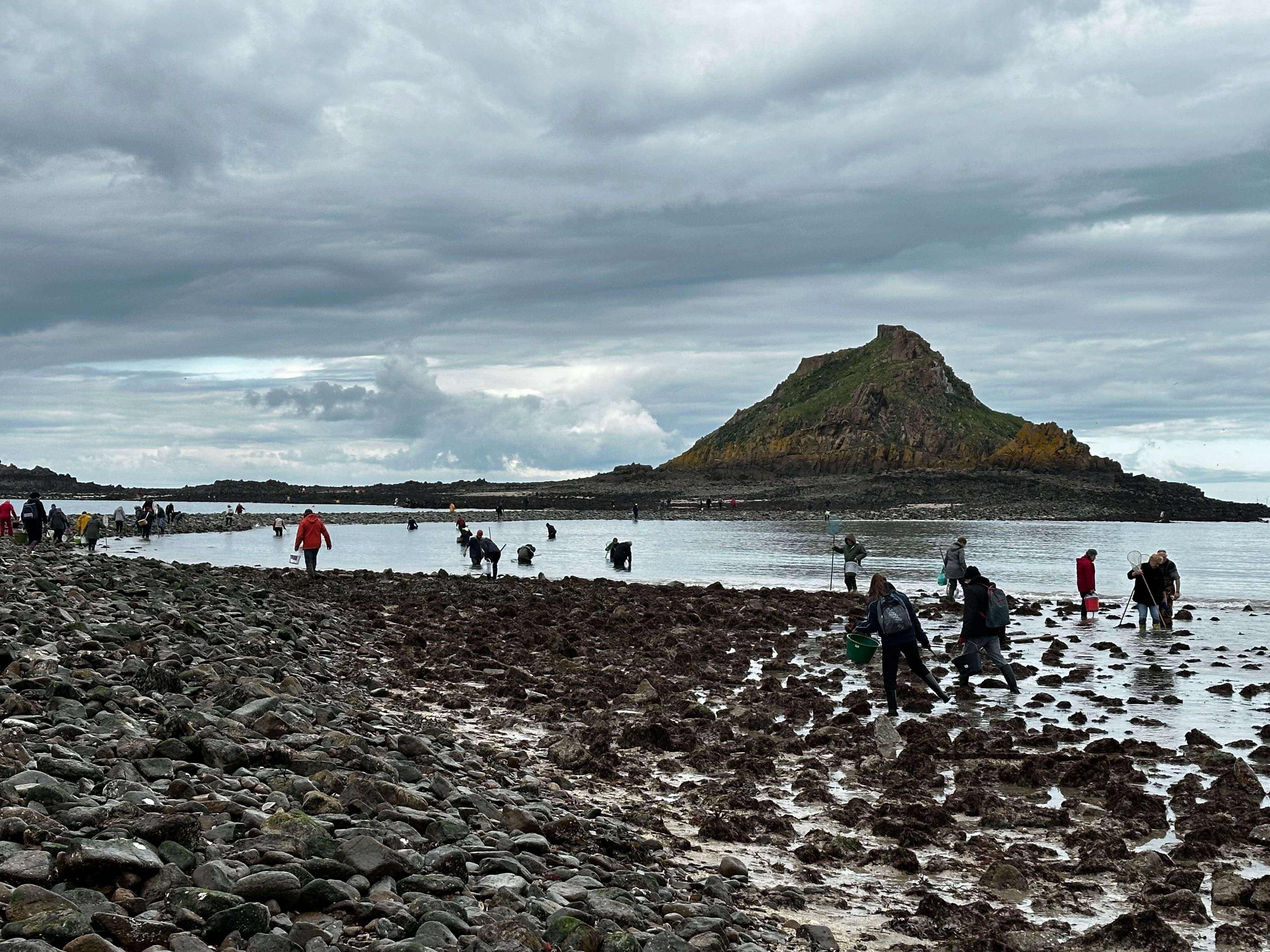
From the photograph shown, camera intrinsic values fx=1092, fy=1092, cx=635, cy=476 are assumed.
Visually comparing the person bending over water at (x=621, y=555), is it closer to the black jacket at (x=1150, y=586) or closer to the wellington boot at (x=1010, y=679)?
the black jacket at (x=1150, y=586)

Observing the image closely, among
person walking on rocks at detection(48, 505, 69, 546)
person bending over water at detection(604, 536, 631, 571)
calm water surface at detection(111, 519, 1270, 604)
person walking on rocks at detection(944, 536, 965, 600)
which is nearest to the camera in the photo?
person walking on rocks at detection(944, 536, 965, 600)

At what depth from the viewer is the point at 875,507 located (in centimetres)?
13662

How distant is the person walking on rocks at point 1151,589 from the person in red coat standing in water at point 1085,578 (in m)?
1.74

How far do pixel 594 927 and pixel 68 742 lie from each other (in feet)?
14.7

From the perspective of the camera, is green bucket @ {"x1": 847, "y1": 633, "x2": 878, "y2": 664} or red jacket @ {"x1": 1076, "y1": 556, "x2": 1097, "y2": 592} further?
red jacket @ {"x1": 1076, "y1": 556, "x2": 1097, "y2": 592}

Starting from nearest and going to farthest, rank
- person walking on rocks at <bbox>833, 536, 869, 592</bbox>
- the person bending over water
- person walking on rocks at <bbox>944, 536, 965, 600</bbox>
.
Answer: person walking on rocks at <bbox>944, 536, 965, 600</bbox> < person walking on rocks at <bbox>833, 536, 869, 592</bbox> < the person bending over water

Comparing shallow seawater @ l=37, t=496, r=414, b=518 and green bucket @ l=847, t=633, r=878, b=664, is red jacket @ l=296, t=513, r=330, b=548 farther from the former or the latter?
shallow seawater @ l=37, t=496, r=414, b=518

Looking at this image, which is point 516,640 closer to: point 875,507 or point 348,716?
point 348,716

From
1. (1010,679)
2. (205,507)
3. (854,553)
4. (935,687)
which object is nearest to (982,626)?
(1010,679)

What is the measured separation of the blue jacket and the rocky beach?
1115 millimetres

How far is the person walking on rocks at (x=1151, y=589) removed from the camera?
25.6 meters

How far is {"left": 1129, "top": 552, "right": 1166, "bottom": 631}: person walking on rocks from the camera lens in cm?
2562

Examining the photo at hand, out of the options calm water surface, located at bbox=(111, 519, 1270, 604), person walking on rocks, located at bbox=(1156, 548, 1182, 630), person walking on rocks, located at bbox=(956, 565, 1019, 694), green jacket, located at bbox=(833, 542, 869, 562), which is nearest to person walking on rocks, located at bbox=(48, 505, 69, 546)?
calm water surface, located at bbox=(111, 519, 1270, 604)

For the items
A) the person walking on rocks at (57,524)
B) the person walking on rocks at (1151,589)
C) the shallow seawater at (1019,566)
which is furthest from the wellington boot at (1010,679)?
the person walking on rocks at (57,524)
